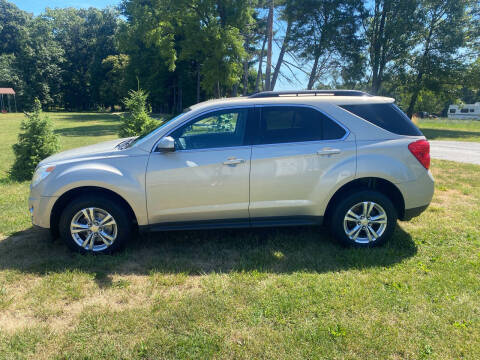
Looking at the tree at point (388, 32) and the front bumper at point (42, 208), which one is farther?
the tree at point (388, 32)

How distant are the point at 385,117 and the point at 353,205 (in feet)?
3.87

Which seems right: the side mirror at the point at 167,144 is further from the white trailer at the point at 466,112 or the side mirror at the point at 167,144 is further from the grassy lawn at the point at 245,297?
the white trailer at the point at 466,112

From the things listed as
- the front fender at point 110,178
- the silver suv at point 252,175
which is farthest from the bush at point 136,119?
the front fender at point 110,178

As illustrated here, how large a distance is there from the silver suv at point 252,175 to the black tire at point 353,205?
0.01 m

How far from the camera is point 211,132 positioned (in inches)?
166

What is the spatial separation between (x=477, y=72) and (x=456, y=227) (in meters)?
27.3

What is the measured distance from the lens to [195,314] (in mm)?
2891

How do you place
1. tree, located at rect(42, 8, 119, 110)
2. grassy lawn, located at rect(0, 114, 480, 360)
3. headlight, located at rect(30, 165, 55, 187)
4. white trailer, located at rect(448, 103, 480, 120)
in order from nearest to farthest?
grassy lawn, located at rect(0, 114, 480, 360)
headlight, located at rect(30, 165, 55, 187)
white trailer, located at rect(448, 103, 480, 120)
tree, located at rect(42, 8, 119, 110)

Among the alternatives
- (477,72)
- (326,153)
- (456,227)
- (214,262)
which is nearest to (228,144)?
(326,153)

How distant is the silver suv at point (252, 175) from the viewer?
380 cm

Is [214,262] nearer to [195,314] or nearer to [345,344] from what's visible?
[195,314]

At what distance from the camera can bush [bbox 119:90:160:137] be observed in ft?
30.6

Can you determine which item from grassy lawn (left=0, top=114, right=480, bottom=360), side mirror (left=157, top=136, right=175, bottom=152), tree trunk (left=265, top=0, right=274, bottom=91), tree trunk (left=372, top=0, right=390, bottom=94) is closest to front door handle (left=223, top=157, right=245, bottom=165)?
side mirror (left=157, top=136, right=175, bottom=152)

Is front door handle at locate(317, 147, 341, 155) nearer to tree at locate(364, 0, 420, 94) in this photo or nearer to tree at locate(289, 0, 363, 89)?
tree at locate(289, 0, 363, 89)
